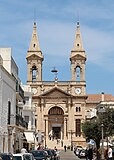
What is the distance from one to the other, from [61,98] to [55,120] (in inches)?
223

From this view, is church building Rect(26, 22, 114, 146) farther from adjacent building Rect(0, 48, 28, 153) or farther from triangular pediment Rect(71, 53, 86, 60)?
adjacent building Rect(0, 48, 28, 153)

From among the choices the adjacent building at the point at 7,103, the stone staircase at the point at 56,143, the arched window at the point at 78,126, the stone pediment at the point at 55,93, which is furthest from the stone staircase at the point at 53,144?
the adjacent building at the point at 7,103

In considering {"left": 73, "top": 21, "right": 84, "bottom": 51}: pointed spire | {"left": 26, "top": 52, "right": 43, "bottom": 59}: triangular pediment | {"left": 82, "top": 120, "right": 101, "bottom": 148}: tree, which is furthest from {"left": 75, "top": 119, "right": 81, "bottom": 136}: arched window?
{"left": 82, "top": 120, "right": 101, "bottom": 148}: tree

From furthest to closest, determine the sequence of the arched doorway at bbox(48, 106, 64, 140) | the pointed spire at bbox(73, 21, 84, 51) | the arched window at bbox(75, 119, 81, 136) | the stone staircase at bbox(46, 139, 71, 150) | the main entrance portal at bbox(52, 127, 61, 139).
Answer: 1. the main entrance portal at bbox(52, 127, 61, 139)
2. the pointed spire at bbox(73, 21, 84, 51)
3. the arched doorway at bbox(48, 106, 64, 140)
4. the arched window at bbox(75, 119, 81, 136)
5. the stone staircase at bbox(46, 139, 71, 150)

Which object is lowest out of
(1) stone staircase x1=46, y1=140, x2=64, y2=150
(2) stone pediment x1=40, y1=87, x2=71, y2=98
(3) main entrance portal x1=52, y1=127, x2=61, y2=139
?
(1) stone staircase x1=46, y1=140, x2=64, y2=150

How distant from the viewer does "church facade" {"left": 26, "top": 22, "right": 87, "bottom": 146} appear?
107 metres

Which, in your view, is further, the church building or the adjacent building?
the church building

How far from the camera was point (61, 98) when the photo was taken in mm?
107750

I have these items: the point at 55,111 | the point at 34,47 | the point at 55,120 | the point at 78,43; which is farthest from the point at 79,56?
the point at 55,120

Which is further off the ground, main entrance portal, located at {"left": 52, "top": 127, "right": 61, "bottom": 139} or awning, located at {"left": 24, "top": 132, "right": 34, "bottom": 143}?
main entrance portal, located at {"left": 52, "top": 127, "right": 61, "bottom": 139}

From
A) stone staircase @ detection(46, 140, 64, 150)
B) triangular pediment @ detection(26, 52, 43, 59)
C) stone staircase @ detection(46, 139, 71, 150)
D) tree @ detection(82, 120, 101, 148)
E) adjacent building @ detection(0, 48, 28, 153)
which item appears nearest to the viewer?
adjacent building @ detection(0, 48, 28, 153)

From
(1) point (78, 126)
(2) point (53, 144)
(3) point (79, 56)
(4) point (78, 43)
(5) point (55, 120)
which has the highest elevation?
(4) point (78, 43)

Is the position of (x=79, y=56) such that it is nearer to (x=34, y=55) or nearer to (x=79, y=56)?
(x=79, y=56)

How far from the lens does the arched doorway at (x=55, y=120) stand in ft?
357
